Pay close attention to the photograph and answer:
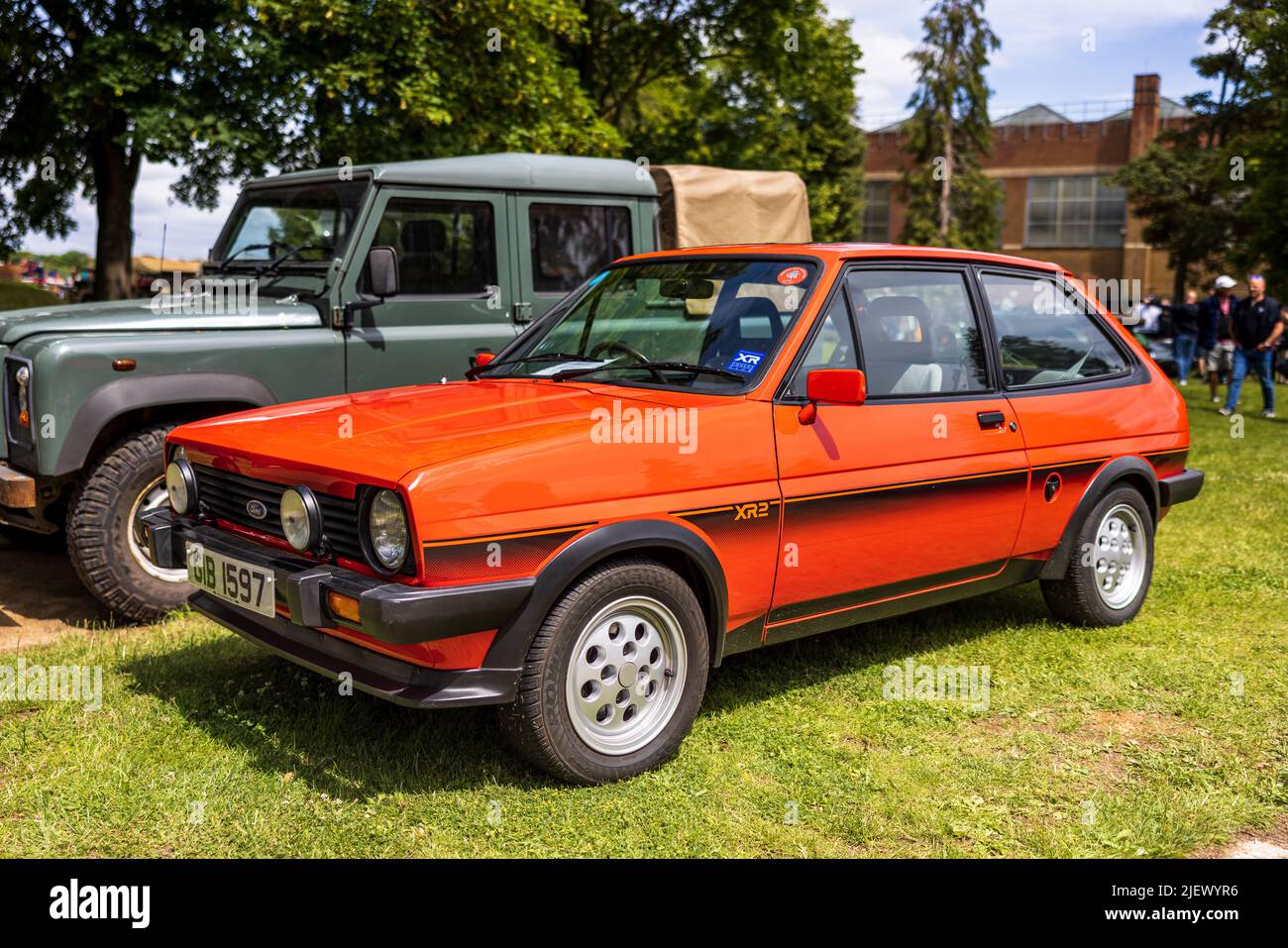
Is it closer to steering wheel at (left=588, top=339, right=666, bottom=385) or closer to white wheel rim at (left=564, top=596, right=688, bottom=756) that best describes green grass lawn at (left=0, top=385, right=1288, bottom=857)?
white wheel rim at (left=564, top=596, right=688, bottom=756)

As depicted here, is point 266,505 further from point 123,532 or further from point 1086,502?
point 1086,502

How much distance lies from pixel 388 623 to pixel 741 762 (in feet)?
4.75

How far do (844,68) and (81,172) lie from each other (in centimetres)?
1513

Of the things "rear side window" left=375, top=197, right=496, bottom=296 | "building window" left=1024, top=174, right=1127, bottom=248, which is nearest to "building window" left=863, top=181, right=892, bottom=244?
"building window" left=1024, top=174, right=1127, bottom=248

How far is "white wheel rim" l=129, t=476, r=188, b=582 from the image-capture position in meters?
5.60

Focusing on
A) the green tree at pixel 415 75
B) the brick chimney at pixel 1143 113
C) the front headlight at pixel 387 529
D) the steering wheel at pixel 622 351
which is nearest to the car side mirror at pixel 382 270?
the steering wheel at pixel 622 351

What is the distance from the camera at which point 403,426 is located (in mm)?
3836

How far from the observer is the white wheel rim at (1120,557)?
556cm

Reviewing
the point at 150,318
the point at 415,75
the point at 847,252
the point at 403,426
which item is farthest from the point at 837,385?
the point at 415,75

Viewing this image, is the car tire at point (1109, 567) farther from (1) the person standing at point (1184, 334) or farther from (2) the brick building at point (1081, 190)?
(2) the brick building at point (1081, 190)

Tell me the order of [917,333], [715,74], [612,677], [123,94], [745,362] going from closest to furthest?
[612,677]
[745,362]
[917,333]
[123,94]
[715,74]

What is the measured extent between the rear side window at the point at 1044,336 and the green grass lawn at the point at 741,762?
50.8 inches

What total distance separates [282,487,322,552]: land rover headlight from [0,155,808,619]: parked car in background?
218 cm

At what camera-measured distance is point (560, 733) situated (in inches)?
141
